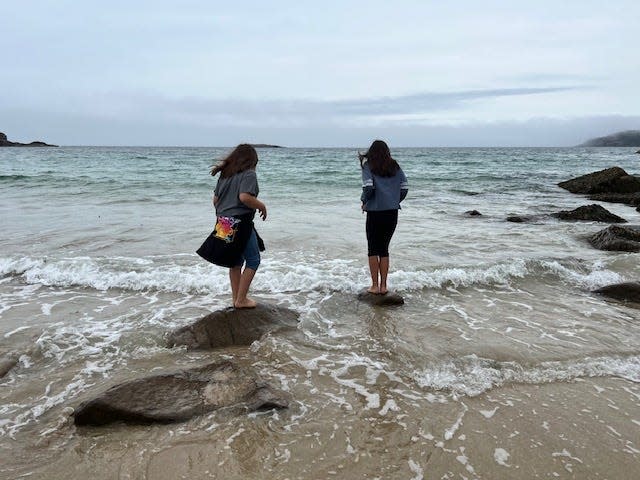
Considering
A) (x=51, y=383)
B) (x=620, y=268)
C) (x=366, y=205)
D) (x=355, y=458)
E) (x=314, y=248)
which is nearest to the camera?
(x=355, y=458)

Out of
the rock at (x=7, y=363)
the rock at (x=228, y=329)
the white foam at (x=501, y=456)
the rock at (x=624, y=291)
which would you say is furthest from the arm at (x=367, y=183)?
the rock at (x=7, y=363)

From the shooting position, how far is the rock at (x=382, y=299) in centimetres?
617

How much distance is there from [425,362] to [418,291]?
8.02ft

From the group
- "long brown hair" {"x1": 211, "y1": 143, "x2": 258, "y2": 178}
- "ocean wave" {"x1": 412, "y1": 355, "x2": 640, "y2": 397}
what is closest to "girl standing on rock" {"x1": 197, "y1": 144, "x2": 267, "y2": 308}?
"long brown hair" {"x1": 211, "y1": 143, "x2": 258, "y2": 178}

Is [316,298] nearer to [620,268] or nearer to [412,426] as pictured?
[412,426]

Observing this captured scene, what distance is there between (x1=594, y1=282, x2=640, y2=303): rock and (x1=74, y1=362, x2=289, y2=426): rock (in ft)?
16.1

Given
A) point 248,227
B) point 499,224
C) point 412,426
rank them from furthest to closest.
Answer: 1. point 499,224
2. point 248,227
3. point 412,426

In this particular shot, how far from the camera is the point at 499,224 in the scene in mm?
12773

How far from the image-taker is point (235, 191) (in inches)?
198

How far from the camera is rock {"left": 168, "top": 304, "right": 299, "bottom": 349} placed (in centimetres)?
491

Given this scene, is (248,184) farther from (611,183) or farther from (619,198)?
(611,183)

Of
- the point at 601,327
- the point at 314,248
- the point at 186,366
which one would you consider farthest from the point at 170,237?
the point at 601,327

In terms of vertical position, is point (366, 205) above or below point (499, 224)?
above

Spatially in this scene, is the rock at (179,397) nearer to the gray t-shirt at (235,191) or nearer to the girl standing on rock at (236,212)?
the girl standing on rock at (236,212)
